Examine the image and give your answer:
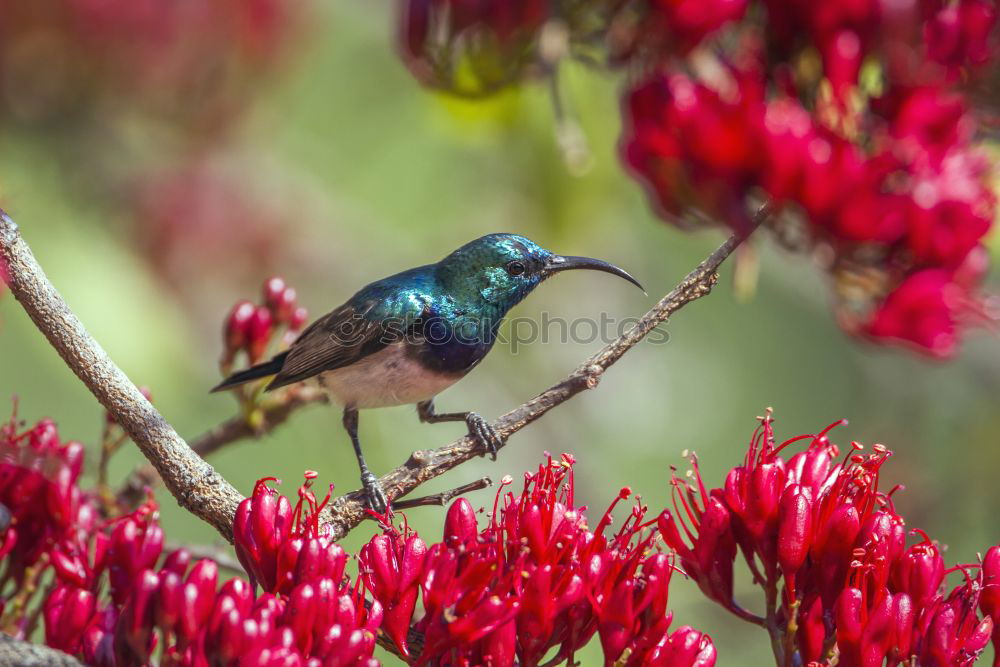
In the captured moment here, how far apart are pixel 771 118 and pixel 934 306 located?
589 millimetres

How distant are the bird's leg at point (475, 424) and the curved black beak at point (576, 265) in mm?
525

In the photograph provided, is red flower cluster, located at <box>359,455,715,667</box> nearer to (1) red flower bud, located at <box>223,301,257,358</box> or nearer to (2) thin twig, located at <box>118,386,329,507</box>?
(2) thin twig, located at <box>118,386,329,507</box>

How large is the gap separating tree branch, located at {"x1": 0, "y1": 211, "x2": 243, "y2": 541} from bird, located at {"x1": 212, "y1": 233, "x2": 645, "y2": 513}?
3.82 ft

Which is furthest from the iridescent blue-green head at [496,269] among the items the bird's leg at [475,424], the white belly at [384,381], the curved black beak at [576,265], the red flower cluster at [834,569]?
the red flower cluster at [834,569]

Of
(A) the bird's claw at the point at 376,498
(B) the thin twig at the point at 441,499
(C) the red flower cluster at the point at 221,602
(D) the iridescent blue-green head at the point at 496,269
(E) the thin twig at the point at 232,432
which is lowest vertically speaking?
(C) the red flower cluster at the point at 221,602

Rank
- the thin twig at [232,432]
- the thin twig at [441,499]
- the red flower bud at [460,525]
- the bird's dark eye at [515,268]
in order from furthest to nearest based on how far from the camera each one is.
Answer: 1. the bird's dark eye at [515,268]
2. the thin twig at [232,432]
3. the thin twig at [441,499]
4. the red flower bud at [460,525]

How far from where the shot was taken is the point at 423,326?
3.45 m

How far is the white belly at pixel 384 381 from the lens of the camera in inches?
133

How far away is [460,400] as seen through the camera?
207 inches

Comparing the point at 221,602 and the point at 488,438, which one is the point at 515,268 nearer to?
the point at 488,438

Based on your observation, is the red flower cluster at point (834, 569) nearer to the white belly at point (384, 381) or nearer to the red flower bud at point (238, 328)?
the white belly at point (384, 381)

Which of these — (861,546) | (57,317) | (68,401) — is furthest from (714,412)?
(57,317)

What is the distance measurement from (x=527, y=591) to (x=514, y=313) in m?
2.61

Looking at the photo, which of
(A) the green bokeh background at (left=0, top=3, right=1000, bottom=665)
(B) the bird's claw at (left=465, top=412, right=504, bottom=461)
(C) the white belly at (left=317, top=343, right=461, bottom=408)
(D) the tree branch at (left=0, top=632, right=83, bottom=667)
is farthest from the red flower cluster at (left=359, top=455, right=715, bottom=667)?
(A) the green bokeh background at (left=0, top=3, right=1000, bottom=665)
